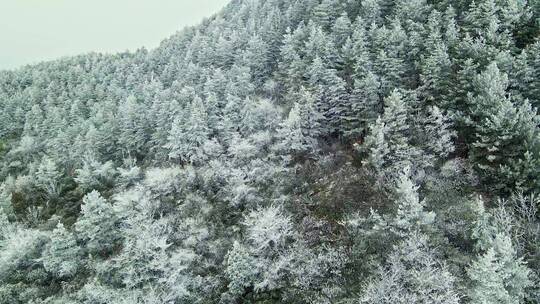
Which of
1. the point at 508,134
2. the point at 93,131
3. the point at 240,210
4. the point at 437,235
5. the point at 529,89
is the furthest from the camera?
the point at 93,131

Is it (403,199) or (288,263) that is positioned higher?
(403,199)

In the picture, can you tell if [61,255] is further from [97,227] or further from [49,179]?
[49,179]

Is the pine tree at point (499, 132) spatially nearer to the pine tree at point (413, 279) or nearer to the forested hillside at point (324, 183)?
the forested hillside at point (324, 183)

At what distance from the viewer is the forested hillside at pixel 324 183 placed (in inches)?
1222

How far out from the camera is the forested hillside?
3103cm

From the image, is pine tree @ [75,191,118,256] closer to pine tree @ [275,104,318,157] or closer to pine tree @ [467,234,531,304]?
pine tree @ [275,104,318,157]

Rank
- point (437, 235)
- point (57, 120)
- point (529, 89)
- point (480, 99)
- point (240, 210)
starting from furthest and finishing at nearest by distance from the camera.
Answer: point (57, 120), point (240, 210), point (529, 89), point (480, 99), point (437, 235)

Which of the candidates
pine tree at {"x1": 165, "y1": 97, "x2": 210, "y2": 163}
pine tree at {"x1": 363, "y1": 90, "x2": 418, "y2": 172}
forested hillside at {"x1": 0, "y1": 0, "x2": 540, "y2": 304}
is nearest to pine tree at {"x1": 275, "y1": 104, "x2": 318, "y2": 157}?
forested hillside at {"x1": 0, "y1": 0, "x2": 540, "y2": 304}

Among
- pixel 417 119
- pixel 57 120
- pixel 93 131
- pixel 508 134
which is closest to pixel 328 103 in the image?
pixel 417 119

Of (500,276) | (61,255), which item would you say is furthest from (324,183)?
(61,255)

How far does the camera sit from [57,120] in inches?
3187

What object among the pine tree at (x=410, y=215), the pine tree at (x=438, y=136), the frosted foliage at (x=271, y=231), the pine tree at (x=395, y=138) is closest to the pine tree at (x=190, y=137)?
the frosted foliage at (x=271, y=231)

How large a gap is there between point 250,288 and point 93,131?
137 ft

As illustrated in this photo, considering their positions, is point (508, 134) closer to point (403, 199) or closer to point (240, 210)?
point (403, 199)
